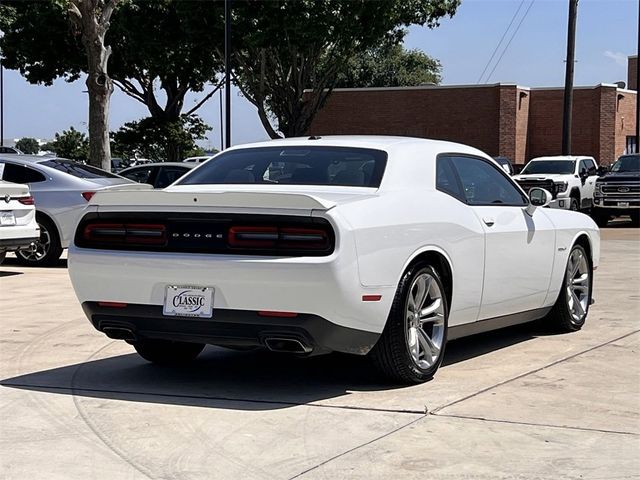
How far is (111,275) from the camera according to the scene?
20.8 feet

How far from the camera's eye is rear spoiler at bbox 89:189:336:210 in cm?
584

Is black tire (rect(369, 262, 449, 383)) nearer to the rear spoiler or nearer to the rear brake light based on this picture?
the rear spoiler

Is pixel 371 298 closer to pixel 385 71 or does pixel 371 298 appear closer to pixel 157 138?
pixel 157 138

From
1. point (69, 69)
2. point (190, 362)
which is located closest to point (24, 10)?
point (69, 69)

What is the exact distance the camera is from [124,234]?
638 cm

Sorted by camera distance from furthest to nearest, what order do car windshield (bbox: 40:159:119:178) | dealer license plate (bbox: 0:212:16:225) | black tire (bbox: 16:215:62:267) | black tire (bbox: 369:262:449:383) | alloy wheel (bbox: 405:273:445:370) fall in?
car windshield (bbox: 40:159:119:178), black tire (bbox: 16:215:62:267), dealer license plate (bbox: 0:212:16:225), alloy wheel (bbox: 405:273:445:370), black tire (bbox: 369:262:449:383)

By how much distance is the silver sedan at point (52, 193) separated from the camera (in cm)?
1428

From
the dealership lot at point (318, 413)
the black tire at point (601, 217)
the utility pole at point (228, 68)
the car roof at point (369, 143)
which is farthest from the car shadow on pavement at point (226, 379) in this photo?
the utility pole at point (228, 68)

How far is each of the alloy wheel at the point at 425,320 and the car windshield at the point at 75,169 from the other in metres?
9.22

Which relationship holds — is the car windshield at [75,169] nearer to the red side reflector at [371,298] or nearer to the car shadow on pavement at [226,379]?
the car shadow on pavement at [226,379]

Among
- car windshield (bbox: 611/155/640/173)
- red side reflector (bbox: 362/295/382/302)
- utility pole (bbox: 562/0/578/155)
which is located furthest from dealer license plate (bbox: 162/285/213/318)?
utility pole (bbox: 562/0/578/155)

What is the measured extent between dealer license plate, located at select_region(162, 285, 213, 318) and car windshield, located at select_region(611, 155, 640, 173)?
22.2m

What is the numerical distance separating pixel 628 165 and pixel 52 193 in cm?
1723

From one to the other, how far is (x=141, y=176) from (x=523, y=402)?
17.5 m
